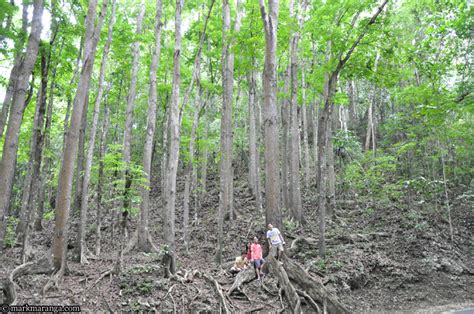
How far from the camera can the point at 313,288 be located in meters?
8.12

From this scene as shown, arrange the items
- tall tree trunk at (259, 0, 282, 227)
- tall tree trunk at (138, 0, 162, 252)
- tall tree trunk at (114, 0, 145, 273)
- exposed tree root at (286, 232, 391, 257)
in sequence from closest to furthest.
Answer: tall tree trunk at (114, 0, 145, 273) → tall tree trunk at (259, 0, 282, 227) → exposed tree root at (286, 232, 391, 257) → tall tree trunk at (138, 0, 162, 252)

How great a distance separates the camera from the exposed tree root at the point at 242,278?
8.45 m

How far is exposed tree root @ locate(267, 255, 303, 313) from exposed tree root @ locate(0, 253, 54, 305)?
5.71 meters

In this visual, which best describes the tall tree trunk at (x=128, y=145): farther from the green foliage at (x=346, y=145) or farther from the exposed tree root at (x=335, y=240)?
the green foliage at (x=346, y=145)

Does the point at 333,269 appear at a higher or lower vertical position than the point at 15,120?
lower

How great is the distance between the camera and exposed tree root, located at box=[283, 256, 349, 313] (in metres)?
7.69

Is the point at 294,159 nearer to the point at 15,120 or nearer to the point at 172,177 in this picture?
the point at 172,177

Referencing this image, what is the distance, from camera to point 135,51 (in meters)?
13.9

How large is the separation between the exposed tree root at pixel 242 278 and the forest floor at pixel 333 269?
0.14 metres

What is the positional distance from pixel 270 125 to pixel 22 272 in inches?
295

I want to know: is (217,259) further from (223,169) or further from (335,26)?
(335,26)

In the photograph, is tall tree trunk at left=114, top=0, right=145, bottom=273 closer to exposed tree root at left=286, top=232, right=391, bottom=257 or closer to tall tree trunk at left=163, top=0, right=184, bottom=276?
tall tree trunk at left=163, top=0, right=184, bottom=276

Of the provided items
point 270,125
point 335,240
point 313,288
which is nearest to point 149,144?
point 270,125

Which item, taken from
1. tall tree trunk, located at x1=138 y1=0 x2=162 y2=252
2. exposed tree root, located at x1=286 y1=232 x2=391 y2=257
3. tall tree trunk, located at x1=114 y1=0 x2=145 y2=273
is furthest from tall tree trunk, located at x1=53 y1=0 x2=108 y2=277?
exposed tree root, located at x1=286 y1=232 x2=391 y2=257
